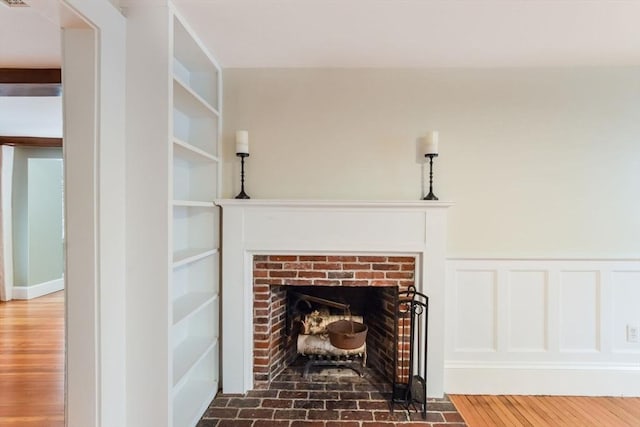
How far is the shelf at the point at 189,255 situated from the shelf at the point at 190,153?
23.8 inches

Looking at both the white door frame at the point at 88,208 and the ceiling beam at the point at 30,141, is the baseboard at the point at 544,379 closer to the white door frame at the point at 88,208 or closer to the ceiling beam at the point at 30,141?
the white door frame at the point at 88,208

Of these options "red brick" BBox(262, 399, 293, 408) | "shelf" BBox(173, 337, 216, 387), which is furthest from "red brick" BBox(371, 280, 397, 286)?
"shelf" BBox(173, 337, 216, 387)

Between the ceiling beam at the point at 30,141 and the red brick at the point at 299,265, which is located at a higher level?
the ceiling beam at the point at 30,141

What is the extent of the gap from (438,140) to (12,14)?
250 cm

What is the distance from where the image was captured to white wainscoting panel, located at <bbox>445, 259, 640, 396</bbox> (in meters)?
2.16

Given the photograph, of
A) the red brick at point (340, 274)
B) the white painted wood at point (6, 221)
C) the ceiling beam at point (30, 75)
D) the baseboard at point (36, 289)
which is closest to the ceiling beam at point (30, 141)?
the white painted wood at point (6, 221)

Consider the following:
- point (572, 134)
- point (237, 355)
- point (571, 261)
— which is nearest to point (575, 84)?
point (572, 134)

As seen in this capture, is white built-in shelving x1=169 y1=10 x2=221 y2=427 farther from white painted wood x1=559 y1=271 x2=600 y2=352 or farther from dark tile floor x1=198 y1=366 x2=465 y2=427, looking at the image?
white painted wood x1=559 y1=271 x2=600 y2=352

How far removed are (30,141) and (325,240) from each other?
4.52m

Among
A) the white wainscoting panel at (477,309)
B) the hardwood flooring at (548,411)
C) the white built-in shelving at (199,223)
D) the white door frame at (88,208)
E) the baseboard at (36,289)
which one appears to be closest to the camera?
the white door frame at (88,208)

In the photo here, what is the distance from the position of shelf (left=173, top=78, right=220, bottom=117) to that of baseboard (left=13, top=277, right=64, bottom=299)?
4.15m

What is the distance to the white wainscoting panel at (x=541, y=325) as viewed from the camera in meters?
2.16

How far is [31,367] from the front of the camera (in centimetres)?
248

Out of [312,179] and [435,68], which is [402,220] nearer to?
[312,179]
